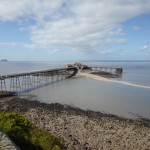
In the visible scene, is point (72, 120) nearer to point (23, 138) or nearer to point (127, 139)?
point (127, 139)

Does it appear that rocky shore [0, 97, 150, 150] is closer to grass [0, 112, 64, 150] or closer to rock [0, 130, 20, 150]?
grass [0, 112, 64, 150]

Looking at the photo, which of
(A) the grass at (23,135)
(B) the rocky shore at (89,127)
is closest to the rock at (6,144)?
(A) the grass at (23,135)

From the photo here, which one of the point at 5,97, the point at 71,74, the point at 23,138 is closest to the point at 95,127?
the point at 23,138

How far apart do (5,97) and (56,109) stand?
9.25 metres

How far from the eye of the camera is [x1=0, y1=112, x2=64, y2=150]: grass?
10177mm

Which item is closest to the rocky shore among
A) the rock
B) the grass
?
the grass

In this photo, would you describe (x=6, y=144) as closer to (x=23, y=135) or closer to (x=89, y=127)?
(x=23, y=135)

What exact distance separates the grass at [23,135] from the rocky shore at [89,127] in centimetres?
250

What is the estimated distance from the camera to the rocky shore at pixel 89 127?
1530cm

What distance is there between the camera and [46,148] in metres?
10.4

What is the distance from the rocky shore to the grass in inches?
98.3

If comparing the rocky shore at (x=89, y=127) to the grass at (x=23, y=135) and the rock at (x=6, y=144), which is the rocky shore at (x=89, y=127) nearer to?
the grass at (x=23, y=135)

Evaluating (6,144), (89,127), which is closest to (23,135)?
(6,144)

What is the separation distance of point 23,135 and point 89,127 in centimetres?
890
